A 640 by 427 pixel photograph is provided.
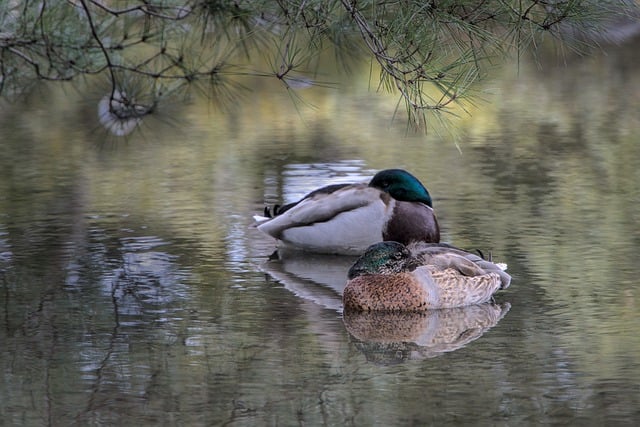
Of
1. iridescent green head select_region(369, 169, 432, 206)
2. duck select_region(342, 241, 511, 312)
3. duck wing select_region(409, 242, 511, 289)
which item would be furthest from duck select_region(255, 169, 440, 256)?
duck select_region(342, 241, 511, 312)

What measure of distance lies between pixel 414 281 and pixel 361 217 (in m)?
1.29

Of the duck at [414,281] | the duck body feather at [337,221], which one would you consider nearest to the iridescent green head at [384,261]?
the duck at [414,281]

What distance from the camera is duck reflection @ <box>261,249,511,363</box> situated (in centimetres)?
590

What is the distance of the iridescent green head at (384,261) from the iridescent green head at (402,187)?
1142 millimetres

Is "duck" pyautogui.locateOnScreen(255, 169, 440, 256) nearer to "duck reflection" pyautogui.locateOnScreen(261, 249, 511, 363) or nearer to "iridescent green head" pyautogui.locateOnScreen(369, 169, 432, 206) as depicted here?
"iridescent green head" pyautogui.locateOnScreen(369, 169, 432, 206)

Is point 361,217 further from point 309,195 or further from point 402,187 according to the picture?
point 309,195

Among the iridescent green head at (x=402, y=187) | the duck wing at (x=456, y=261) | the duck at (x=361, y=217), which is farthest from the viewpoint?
the iridescent green head at (x=402, y=187)

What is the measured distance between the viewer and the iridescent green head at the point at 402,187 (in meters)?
7.81

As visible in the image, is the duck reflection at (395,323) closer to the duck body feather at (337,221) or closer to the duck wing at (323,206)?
the duck body feather at (337,221)

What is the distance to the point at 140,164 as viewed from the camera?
11555 millimetres

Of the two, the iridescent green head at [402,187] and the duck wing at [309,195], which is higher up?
the iridescent green head at [402,187]

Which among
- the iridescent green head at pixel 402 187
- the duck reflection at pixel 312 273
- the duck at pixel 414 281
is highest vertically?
the iridescent green head at pixel 402 187

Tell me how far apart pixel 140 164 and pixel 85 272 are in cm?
405

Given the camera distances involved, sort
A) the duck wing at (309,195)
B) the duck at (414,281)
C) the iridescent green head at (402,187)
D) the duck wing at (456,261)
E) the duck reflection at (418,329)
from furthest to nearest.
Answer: the duck wing at (309,195) → the iridescent green head at (402,187) → the duck wing at (456,261) → the duck at (414,281) → the duck reflection at (418,329)
